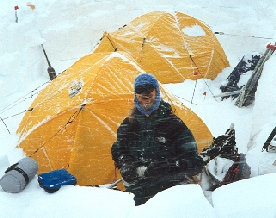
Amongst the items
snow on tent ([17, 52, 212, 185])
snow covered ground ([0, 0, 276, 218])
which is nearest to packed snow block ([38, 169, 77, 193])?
snow covered ground ([0, 0, 276, 218])

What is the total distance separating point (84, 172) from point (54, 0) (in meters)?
8.17

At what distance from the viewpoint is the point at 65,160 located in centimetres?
472

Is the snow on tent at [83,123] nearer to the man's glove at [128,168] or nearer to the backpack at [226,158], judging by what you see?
the backpack at [226,158]

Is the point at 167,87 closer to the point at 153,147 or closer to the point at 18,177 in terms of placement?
the point at 153,147

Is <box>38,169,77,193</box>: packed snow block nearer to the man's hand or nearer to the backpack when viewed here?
the man's hand

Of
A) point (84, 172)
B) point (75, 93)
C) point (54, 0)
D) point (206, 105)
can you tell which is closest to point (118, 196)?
point (84, 172)

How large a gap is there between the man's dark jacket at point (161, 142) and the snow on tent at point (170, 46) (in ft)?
16.9

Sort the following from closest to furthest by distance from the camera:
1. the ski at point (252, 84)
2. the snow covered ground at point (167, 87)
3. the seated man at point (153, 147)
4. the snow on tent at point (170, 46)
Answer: the snow covered ground at point (167, 87), the seated man at point (153, 147), the ski at point (252, 84), the snow on tent at point (170, 46)

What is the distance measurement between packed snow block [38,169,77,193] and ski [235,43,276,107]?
5289 mm

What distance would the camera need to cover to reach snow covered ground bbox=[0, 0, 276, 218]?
5.91ft

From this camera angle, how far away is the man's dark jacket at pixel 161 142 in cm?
295

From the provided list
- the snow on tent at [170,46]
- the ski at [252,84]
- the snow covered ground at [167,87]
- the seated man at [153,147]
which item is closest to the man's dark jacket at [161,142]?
the seated man at [153,147]

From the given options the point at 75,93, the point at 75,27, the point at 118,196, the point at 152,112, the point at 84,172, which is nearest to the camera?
the point at 118,196

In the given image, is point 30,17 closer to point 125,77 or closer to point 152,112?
point 125,77
